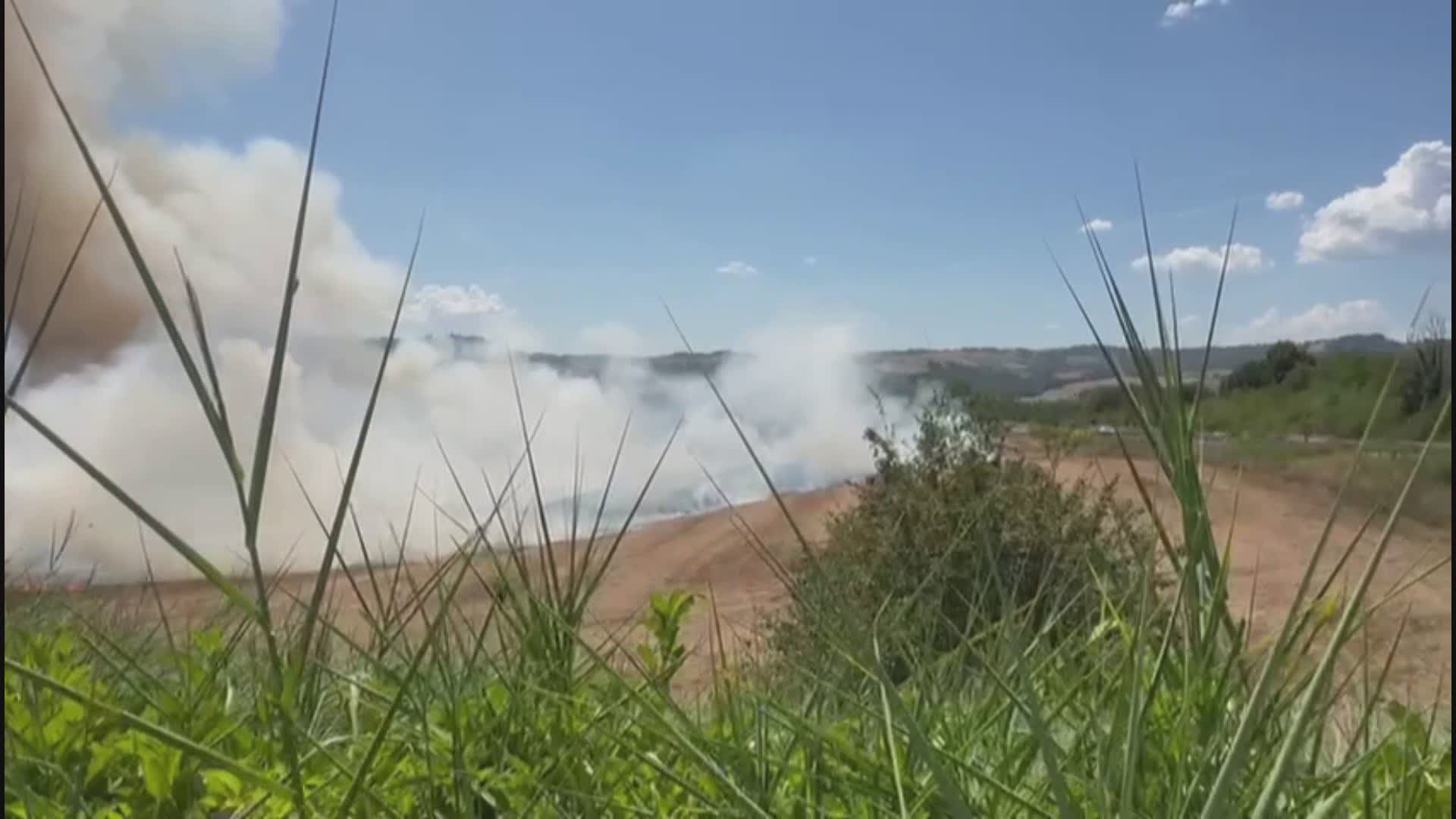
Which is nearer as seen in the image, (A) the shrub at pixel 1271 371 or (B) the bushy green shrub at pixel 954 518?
(B) the bushy green shrub at pixel 954 518

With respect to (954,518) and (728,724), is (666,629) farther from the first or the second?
(954,518)

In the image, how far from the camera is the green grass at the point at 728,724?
38 centimetres

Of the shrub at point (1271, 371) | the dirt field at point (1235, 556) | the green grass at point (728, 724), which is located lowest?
the dirt field at point (1235, 556)

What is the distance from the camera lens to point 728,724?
73 centimetres

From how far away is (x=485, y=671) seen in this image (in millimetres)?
792

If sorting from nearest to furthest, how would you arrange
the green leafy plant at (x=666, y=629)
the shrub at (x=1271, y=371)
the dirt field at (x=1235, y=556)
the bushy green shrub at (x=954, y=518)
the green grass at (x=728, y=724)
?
the green grass at (x=728, y=724) < the green leafy plant at (x=666, y=629) < the bushy green shrub at (x=954, y=518) < the shrub at (x=1271, y=371) < the dirt field at (x=1235, y=556)

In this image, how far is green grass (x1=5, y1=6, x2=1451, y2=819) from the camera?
0.38 metres

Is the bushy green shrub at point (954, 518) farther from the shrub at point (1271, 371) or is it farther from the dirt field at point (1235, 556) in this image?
the shrub at point (1271, 371)

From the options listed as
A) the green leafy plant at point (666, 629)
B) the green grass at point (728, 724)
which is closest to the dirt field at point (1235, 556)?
the green leafy plant at point (666, 629)

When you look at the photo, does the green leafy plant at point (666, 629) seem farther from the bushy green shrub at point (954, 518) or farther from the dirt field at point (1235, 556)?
the dirt field at point (1235, 556)

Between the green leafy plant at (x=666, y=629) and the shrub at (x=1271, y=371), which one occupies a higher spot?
the shrub at (x=1271, y=371)

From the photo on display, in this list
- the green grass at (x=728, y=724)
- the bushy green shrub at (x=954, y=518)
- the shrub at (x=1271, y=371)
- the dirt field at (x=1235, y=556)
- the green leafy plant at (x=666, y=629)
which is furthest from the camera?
the dirt field at (x=1235, y=556)

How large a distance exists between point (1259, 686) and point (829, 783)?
0.80ft

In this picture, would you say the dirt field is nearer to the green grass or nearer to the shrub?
the shrub
